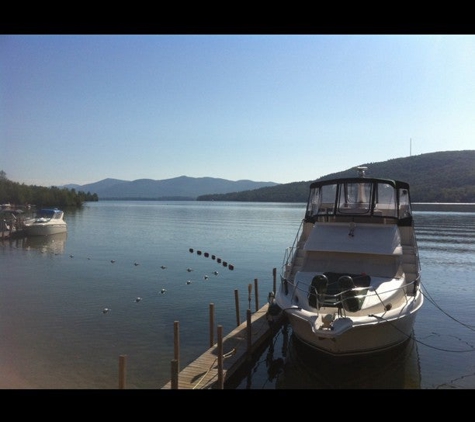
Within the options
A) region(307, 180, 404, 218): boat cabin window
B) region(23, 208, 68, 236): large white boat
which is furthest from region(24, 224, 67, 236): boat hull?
region(307, 180, 404, 218): boat cabin window

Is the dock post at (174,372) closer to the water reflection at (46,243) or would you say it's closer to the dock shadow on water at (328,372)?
the dock shadow on water at (328,372)

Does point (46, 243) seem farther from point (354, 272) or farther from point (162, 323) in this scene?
point (354, 272)

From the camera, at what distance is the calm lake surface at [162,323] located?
12.6 m

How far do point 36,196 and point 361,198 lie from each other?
8559cm

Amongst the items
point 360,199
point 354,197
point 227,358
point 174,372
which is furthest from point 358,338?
point 354,197

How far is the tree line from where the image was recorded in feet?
226

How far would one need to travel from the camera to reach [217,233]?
57531 mm

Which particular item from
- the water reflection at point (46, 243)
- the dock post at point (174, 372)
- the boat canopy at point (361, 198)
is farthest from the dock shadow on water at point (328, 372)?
the water reflection at point (46, 243)

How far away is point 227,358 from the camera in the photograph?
1210 centimetres

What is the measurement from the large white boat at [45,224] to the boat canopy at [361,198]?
40063 millimetres

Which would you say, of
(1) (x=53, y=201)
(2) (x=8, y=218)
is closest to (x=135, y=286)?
(2) (x=8, y=218)
